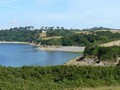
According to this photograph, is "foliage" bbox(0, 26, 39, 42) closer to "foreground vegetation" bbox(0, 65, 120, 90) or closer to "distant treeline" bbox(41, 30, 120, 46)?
"distant treeline" bbox(41, 30, 120, 46)

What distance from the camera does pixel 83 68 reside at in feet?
76.5

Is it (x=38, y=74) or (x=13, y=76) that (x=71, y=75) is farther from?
(x=13, y=76)

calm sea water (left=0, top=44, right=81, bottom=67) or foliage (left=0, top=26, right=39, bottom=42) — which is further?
foliage (left=0, top=26, right=39, bottom=42)

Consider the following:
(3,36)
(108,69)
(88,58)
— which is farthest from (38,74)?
(3,36)

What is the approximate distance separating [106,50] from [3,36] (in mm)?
150748

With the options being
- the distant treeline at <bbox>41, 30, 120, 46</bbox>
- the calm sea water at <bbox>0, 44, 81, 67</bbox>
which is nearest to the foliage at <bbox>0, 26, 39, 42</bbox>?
the distant treeline at <bbox>41, 30, 120, 46</bbox>

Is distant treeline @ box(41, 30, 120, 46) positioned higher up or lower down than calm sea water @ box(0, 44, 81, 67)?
higher up

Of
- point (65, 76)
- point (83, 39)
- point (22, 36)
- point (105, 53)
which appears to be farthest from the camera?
point (22, 36)

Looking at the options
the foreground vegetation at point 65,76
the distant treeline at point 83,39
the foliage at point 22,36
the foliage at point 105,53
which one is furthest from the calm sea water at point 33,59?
the foliage at point 22,36

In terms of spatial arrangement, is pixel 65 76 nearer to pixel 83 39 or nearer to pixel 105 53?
pixel 105 53

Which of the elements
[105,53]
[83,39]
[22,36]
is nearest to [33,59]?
[105,53]

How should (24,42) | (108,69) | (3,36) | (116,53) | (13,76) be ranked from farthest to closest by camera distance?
(3,36)
(24,42)
(116,53)
(108,69)
(13,76)

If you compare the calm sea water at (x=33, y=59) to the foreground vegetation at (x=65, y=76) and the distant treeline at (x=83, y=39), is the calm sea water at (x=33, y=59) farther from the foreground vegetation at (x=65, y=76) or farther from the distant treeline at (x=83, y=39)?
the foreground vegetation at (x=65, y=76)

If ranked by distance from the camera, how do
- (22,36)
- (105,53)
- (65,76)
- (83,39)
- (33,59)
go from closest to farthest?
1. (65,76)
2. (105,53)
3. (33,59)
4. (83,39)
5. (22,36)
